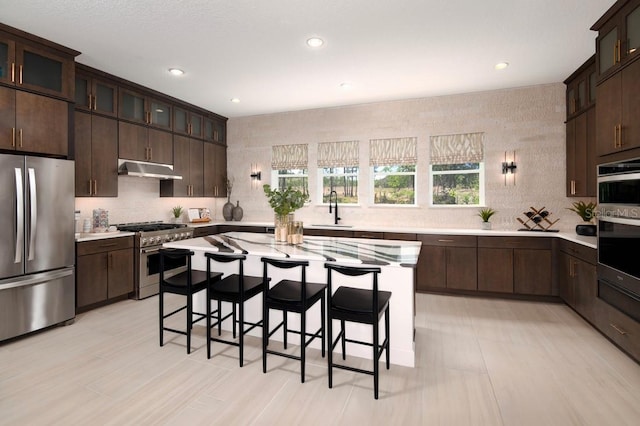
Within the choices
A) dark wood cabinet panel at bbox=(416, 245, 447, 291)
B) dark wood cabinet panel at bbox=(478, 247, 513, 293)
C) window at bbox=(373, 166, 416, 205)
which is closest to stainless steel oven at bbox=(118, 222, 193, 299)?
window at bbox=(373, 166, 416, 205)

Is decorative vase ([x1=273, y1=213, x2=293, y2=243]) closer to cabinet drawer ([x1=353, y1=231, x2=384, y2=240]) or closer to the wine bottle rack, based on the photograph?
cabinet drawer ([x1=353, y1=231, x2=384, y2=240])

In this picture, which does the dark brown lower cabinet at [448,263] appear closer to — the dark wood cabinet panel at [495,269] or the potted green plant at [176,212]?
the dark wood cabinet panel at [495,269]

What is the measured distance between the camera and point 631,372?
2561 mm

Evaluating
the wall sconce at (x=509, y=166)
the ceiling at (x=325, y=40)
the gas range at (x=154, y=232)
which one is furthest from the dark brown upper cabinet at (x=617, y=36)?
the gas range at (x=154, y=232)

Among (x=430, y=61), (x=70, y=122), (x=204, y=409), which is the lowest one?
(x=204, y=409)

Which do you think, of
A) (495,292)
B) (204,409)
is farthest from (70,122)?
(495,292)

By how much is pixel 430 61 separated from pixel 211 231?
14.4 ft

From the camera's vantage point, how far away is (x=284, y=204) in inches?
132

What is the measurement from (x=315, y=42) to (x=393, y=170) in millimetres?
2810

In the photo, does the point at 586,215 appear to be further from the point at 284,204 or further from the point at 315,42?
the point at 315,42

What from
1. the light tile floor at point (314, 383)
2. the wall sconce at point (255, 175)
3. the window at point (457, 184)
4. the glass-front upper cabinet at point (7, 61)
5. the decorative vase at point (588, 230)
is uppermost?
the glass-front upper cabinet at point (7, 61)

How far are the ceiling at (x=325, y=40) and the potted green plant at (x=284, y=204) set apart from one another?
61.5 inches

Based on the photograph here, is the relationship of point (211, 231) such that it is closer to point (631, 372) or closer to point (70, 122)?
point (70, 122)

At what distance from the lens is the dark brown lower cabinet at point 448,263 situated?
179 inches
